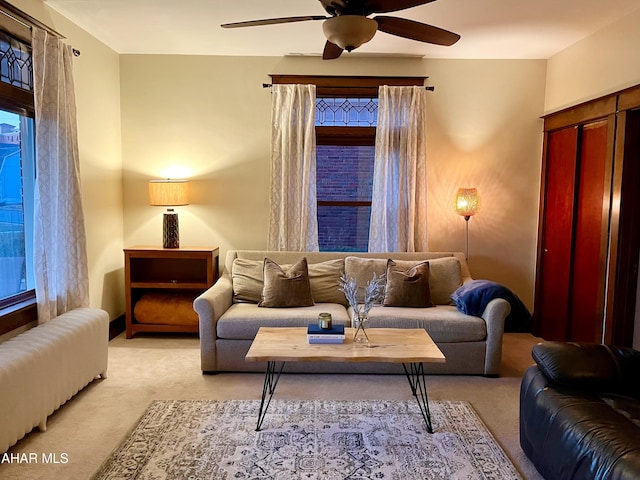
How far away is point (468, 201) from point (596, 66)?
1.49 metres

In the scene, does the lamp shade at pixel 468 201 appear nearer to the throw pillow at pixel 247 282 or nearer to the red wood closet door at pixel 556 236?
the red wood closet door at pixel 556 236

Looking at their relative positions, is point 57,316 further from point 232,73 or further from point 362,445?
point 232,73

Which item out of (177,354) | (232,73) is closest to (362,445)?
(177,354)

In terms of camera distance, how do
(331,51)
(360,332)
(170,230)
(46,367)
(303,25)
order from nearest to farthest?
1. (46,367)
2. (331,51)
3. (360,332)
4. (303,25)
5. (170,230)

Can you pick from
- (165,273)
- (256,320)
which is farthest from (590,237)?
(165,273)

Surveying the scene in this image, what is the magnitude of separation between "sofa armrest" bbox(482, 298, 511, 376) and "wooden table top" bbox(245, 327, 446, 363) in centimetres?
76

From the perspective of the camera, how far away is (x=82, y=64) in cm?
382

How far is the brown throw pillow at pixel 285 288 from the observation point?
374 centimetres

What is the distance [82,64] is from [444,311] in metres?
3.66

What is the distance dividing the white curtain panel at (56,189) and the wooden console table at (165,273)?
795 mm

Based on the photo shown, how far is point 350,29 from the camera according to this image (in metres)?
2.08

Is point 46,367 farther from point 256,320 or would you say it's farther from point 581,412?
point 581,412

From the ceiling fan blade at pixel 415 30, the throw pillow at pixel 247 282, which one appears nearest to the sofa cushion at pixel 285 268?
the throw pillow at pixel 247 282

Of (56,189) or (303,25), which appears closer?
(56,189)
